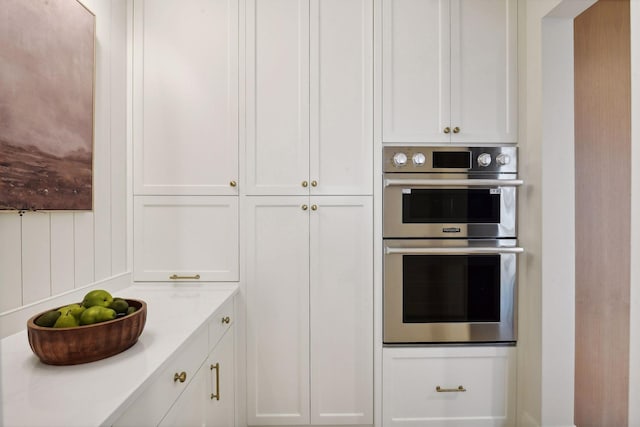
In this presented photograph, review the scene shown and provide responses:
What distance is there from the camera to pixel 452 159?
5.97ft

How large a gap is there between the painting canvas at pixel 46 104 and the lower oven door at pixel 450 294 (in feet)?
4.66

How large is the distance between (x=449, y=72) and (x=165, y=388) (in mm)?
1823

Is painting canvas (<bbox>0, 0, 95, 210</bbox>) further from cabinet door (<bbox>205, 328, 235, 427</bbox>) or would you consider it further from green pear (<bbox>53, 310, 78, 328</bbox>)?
cabinet door (<bbox>205, 328, 235, 427</bbox>)

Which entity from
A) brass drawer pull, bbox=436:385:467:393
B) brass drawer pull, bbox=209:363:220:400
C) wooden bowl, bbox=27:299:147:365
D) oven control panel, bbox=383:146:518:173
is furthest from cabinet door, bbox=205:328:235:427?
oven control panel, bbox=383:146:518:173

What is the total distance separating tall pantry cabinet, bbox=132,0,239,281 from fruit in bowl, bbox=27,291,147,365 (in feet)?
2.62

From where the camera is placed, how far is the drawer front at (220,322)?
143 cm

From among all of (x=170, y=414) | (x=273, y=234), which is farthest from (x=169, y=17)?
(x=170, y=414)

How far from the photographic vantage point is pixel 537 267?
67.5 inches

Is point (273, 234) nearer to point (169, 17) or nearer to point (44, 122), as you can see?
point (44, 122)

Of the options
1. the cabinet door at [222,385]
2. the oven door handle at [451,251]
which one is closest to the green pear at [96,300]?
the cabinet door at [222,385]

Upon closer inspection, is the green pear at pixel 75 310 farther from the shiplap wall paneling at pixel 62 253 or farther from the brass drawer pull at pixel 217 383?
the brass drawer pull at pixel 217 383

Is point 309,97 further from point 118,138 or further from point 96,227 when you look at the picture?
point 96,227

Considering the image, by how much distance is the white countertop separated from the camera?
741 millimetres

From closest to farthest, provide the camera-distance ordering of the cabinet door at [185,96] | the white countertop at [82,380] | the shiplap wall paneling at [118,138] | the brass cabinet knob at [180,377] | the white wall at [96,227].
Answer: the white countertop at [82,380] < the brass cabinet knob at [180,377] < the white wall at [96,227] < the shiplap wall paneling at [118,138] < the cabinet door at [185,96]
